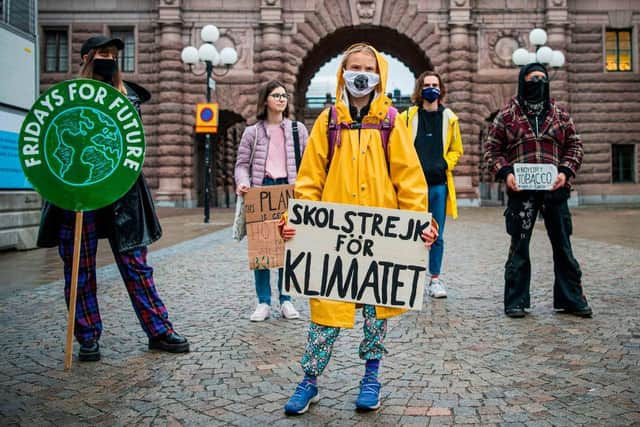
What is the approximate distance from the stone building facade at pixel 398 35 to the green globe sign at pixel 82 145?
20959mm

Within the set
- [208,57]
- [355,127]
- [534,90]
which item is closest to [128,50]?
[208,57]

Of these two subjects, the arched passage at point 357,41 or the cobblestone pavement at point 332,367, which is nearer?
the cobblestone pavement at point 332,367

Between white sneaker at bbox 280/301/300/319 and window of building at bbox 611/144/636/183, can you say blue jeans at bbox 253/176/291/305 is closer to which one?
white sneaker at bbox 280/301/300/319

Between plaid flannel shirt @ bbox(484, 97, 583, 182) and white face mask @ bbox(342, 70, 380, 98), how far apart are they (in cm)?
230

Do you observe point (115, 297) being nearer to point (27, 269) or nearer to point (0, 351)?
point (0, 351)

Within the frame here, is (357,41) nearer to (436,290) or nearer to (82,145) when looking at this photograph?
(436,290)

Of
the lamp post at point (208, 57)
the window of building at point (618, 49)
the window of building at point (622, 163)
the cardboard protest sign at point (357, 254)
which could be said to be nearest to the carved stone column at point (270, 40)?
the lamp post at point (208, 57)

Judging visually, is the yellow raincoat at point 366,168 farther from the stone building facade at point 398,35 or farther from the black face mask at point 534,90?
the stone building facade at point 398,35

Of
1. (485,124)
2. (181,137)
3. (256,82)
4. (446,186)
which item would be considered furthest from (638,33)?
(446,186)

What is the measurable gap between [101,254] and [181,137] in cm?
1618

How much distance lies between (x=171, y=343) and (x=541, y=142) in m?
3.38

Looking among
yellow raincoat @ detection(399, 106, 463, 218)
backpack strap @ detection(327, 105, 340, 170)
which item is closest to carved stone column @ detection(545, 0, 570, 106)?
yellow raincoat @ detection(399, 106, 463, 218)

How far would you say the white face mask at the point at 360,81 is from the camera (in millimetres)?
3088

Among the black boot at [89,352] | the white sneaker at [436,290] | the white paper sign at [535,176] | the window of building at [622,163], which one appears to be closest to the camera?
the black boot at [89,352]
